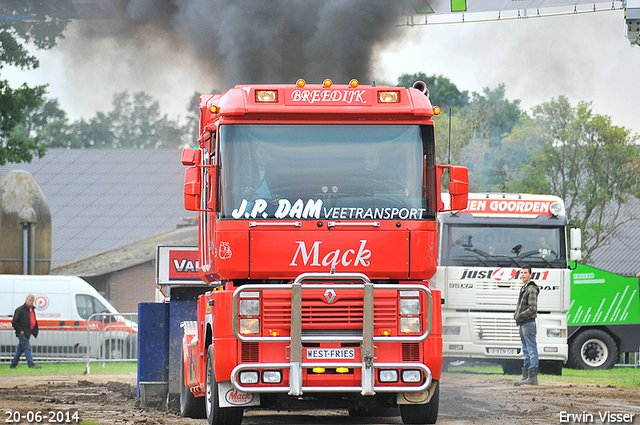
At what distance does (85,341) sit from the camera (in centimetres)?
2380

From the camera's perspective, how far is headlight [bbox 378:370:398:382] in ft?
29.1

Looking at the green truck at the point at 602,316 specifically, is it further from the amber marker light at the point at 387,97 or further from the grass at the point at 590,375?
the amber marker light at the point at 387,97

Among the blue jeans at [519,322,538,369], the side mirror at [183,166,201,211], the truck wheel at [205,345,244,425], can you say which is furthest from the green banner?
the side mirror at [183,166,201,211]

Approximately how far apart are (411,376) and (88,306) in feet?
58.3

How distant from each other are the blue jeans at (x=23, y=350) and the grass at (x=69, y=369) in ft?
0.55

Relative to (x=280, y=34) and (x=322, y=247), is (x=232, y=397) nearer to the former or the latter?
(x=322, y=247)

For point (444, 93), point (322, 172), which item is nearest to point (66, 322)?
point (322, 172)

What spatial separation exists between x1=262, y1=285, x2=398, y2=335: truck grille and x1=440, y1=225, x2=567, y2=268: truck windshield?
8591 mm

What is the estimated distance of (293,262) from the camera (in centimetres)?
895

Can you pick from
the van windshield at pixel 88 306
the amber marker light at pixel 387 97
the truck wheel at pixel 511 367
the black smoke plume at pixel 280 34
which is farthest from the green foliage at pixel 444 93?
the amber marker light at pixel 387 97

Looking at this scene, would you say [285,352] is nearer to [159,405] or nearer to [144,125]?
[159,405]

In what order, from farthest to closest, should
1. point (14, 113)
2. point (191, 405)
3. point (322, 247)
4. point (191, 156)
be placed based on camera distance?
point (14, 113)
point (191, 405)
point (191, 156)
point (322, 247)

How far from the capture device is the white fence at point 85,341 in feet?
72.8

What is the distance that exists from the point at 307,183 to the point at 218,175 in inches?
33.9
